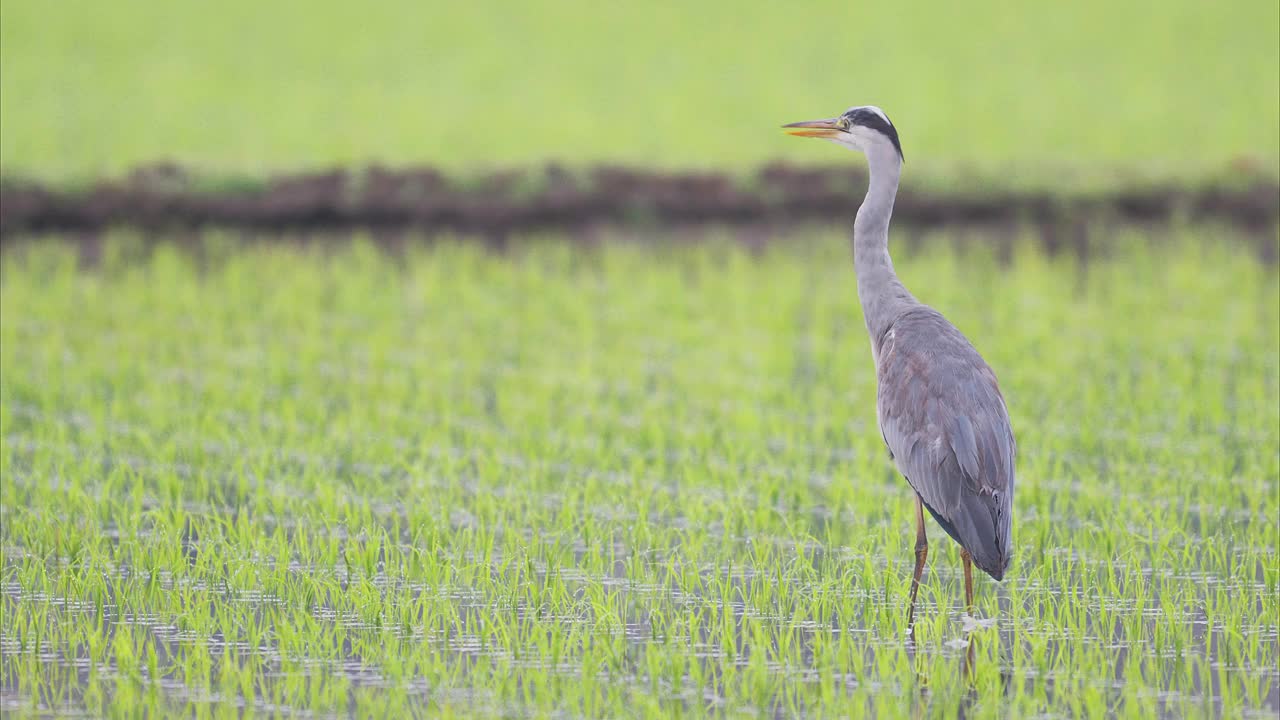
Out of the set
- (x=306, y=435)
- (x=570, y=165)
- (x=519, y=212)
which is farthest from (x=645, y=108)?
(x=306, y=435)

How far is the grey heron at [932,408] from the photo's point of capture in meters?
5.08

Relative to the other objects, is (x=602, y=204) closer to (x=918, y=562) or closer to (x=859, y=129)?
(x=859, y=129)

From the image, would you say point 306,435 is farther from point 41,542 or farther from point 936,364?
point 936,364

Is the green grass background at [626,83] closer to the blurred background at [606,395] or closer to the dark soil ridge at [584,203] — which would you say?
the blurred background at [606,395]

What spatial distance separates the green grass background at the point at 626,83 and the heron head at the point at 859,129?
296 inches

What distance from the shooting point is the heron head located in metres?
5.94

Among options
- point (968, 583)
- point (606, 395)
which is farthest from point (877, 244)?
point (606, 395)

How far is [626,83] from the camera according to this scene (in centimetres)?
2019

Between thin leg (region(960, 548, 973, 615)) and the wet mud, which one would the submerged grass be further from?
the wet mud

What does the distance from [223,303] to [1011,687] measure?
23.8 ft

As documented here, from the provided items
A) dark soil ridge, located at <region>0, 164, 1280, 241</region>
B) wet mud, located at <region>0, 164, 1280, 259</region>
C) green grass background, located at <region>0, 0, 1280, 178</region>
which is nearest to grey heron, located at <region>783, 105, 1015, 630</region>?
wet mud, located at <region>0, 164, 1280, 259</region>

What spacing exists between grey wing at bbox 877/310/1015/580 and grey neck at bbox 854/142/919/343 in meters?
0.28

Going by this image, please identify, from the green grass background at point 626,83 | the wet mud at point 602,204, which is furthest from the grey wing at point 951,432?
the green grass background at point 626,83

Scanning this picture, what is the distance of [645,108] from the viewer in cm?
1839
